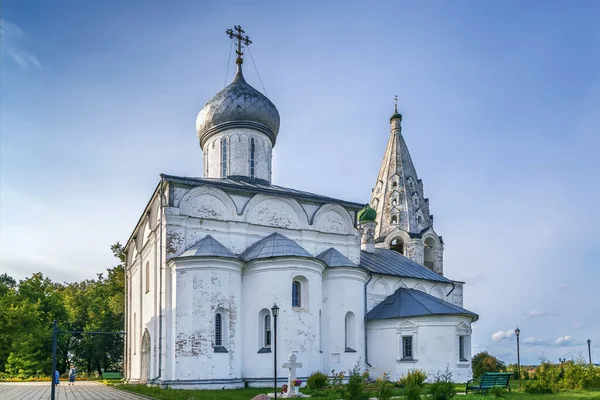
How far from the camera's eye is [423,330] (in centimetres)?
2173

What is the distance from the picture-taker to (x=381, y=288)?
25.4 meters

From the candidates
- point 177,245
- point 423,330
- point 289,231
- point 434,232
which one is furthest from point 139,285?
point 434,232

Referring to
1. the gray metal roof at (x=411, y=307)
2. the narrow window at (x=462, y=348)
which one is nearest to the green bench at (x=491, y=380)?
the gray metal roof at (x=411, y=307)

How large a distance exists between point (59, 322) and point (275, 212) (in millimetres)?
22921

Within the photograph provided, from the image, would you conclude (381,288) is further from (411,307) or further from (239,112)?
(239,112)

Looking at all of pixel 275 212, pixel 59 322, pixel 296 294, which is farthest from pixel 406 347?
pixel 59 322

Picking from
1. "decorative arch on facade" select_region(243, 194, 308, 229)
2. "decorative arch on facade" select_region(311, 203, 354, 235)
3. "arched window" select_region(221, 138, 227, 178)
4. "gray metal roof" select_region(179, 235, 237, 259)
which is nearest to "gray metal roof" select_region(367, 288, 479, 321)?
"decorative arch on facade" select_region(311, 203, 354, 235)

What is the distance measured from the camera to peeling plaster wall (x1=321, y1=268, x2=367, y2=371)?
20.9 m

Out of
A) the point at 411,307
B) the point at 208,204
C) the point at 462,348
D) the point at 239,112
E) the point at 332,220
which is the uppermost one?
the point at 239,112

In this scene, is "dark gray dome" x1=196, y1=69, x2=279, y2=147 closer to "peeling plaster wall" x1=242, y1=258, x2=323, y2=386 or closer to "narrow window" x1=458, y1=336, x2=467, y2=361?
"peeling plaster wall" x1=242, y1=258, x2=323, y2=386

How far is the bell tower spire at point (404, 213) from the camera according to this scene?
33688 millimetres

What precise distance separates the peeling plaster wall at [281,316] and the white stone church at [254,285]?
1.5 inches

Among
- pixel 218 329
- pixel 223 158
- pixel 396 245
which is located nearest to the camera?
pixel 218 329

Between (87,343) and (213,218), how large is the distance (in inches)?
836
